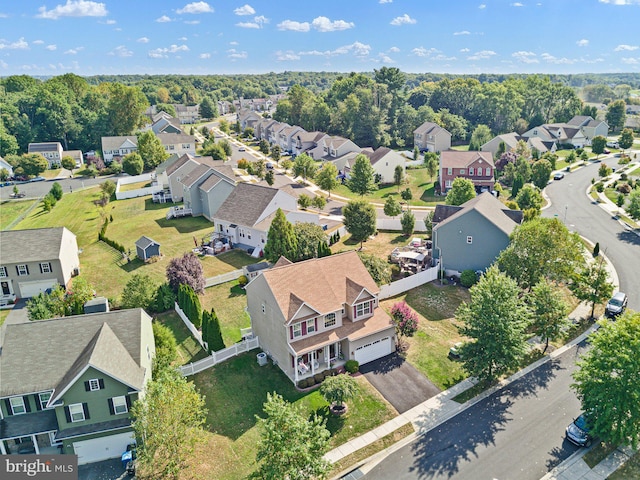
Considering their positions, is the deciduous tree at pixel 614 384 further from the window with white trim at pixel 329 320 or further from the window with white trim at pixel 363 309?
the window with white trim at pixel 329 320

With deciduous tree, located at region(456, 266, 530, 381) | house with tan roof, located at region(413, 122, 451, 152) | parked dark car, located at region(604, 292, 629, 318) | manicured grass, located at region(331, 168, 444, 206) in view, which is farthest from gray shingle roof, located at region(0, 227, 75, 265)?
house with tan roof, located at region(413, 122, 451, 152)

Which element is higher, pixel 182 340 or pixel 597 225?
Result: pixel 597 225

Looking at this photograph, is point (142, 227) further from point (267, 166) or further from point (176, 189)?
point (267, 166)

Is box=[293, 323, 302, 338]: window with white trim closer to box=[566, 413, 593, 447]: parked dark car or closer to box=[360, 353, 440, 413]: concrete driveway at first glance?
box=[360, 353, 440, 413]: concrete driveway

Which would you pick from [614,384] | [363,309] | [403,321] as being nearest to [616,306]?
[614,384]

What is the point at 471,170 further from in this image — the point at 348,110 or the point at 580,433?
the point at 580,433

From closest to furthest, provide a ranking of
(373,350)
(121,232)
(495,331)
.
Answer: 1. (495,331)
2. (373,350)
3. (121,232)

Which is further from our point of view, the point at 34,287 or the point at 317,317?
the point at 34,287
